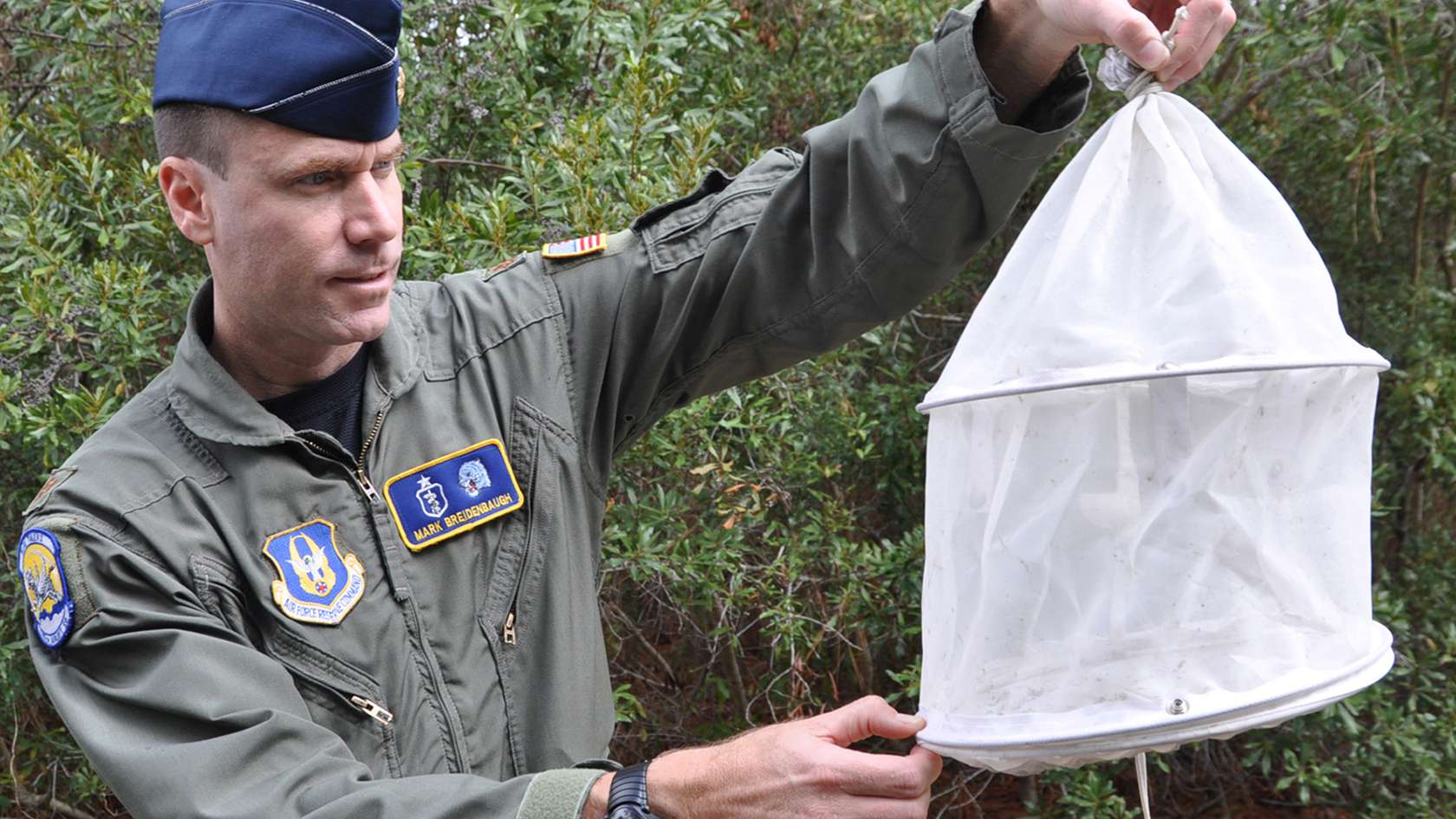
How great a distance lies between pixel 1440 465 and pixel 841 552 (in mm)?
1663

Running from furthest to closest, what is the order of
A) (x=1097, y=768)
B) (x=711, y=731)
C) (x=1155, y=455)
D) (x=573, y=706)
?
(x=711, y=731) < (x=1097, y=768) < (x=573, y=706) < (x=1155, y=455)

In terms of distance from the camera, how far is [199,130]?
2.17 m

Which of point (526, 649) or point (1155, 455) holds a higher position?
point (1155, 455)

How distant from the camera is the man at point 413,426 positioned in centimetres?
183

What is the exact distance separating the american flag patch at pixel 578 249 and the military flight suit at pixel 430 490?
0.02m

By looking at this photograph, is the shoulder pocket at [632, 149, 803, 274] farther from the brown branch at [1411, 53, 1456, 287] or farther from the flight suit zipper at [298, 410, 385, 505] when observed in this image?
the brown branch at [1411, 53, 1456, 287]

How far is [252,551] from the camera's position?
210cm

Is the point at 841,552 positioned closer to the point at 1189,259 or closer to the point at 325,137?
the point at 325,137

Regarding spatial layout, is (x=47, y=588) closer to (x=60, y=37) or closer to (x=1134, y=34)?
(x=1134, y=34)

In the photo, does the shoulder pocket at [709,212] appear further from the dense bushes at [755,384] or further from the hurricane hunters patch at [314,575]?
the dense bushes at [755,384]

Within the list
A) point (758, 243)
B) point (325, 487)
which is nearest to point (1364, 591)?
point (758, 243)

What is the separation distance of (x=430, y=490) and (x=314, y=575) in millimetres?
222

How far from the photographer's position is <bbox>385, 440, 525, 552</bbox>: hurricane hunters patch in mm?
2203

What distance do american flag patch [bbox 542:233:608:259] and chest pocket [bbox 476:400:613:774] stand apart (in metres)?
0.27
